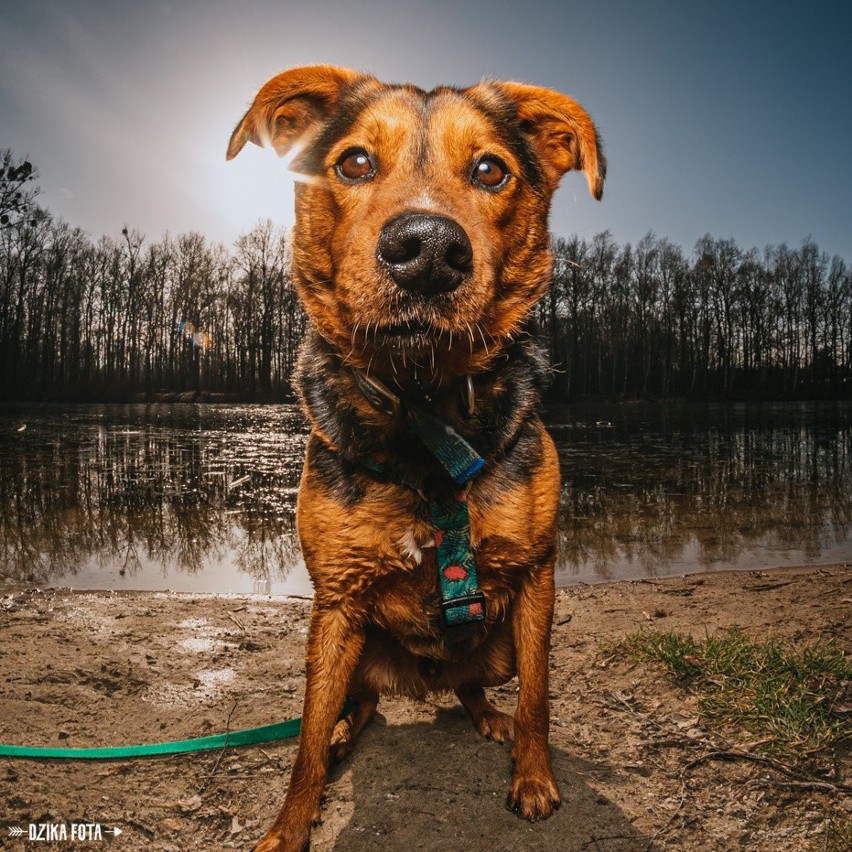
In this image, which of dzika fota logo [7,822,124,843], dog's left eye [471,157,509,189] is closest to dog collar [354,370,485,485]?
dog's left eye [471,157,509,189]

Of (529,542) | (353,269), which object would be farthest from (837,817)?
(353,269)

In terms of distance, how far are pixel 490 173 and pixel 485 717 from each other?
8.63 ft

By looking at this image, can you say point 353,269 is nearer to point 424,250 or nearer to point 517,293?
point 424,250

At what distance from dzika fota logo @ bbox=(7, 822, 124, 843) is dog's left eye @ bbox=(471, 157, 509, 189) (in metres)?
3.09

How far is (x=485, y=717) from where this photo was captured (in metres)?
3.09

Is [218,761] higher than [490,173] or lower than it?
lower

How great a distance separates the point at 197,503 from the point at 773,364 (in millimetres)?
79312

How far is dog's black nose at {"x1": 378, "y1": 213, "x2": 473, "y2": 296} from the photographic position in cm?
207

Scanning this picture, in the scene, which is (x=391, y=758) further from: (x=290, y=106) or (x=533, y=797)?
(x=290, y=106)

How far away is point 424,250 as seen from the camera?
2088mm

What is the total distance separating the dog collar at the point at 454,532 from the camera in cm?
236

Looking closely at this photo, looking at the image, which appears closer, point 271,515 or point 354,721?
point 354,721

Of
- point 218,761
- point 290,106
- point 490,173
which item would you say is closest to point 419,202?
point 490,173

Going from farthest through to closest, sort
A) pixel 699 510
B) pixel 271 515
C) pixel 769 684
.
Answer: pixel 699 510 → pixel 271 515 → pixel 769 684
